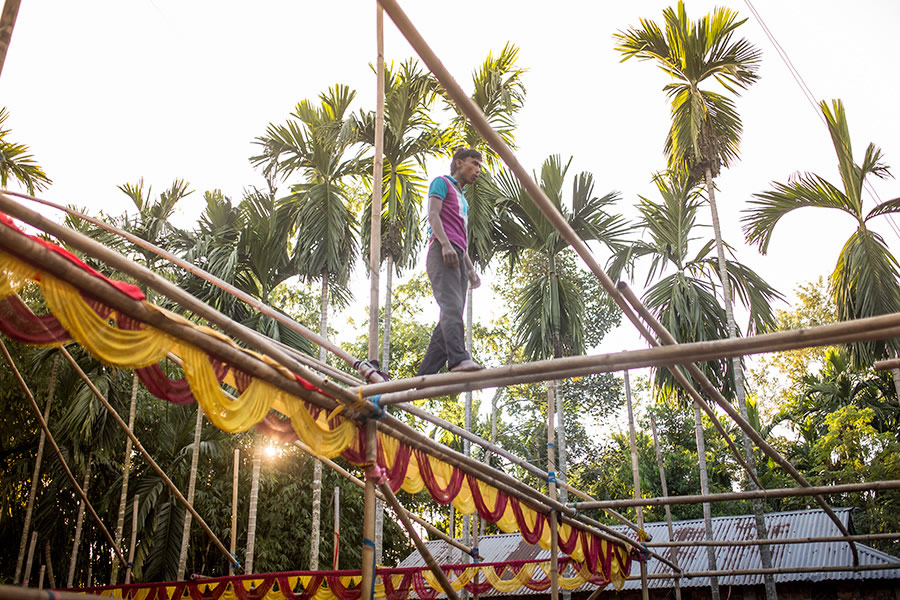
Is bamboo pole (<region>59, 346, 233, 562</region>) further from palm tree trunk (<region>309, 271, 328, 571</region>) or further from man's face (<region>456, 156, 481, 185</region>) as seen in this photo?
palm tree trunk (<region>309, 271, 328, 571</region>)

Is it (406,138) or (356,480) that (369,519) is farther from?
(406,138)

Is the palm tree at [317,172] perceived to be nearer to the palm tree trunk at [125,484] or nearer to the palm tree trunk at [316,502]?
the palm tree trunk at [316,502]

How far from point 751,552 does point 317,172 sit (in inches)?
409

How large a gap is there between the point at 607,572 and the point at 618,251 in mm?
5671

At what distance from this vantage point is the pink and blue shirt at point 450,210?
406 centimetres

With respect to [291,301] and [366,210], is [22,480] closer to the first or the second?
[366,210]

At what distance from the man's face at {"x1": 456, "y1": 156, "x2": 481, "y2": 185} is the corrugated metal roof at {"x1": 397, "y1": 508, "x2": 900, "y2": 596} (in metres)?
7.53

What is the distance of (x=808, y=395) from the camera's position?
55.1 ft

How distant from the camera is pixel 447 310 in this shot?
3.93 m

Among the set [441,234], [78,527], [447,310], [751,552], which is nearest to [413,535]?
[447,310]

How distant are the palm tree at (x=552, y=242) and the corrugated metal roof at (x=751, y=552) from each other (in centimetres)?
328

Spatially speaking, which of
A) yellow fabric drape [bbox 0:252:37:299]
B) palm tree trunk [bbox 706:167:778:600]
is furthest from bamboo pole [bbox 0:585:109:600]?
palm tree trunk [bbox 706:167:778:600]

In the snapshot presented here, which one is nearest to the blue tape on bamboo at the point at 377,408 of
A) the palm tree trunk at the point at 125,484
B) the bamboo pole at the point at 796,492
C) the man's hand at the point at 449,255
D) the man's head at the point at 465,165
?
the man's hand at the point at 449,255

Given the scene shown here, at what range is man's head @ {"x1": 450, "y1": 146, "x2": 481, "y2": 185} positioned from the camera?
166 inches
